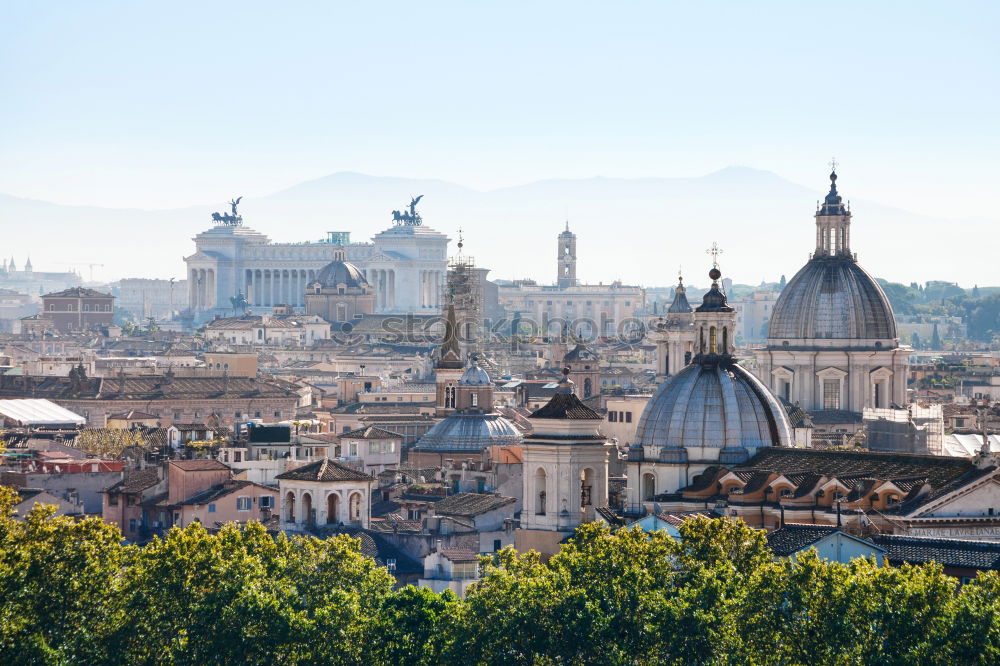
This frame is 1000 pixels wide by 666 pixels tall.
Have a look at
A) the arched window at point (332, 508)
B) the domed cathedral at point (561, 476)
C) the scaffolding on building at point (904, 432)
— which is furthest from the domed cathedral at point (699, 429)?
the scaffolding on building at point (904, 432)

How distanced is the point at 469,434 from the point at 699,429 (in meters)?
33.9

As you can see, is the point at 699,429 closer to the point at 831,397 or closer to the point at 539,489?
the point at 539,489

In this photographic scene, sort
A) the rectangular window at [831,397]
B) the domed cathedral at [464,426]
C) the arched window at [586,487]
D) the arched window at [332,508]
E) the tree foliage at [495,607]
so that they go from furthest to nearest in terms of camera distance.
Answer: the rectangular window at [831,397], the domed cathedral at [464,426], the arched window at [332,508], the arched window at [586,487], the tree foliage at [495,607]

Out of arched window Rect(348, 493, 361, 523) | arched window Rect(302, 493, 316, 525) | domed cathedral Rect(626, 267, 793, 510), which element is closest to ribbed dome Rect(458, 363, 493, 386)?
arched window Rect(348, 493, 361, 523)

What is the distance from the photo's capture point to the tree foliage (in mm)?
54375

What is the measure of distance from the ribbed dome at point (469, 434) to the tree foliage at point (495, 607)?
48.0 meters

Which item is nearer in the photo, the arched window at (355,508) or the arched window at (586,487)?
the arched window at (586,487)

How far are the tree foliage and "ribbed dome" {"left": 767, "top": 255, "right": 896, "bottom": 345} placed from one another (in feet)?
185

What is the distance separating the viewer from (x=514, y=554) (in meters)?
64.7

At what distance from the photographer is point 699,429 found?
259 ft

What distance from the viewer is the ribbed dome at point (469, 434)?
4390 inches

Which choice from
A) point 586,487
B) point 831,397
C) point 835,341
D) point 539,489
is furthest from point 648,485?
point 831,397

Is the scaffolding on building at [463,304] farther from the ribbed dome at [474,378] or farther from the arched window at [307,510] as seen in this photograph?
the arched window at [307,510]

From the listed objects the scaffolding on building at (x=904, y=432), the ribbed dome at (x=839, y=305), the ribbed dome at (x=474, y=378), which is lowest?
the scaffolding on building at (x=904, y=432)
